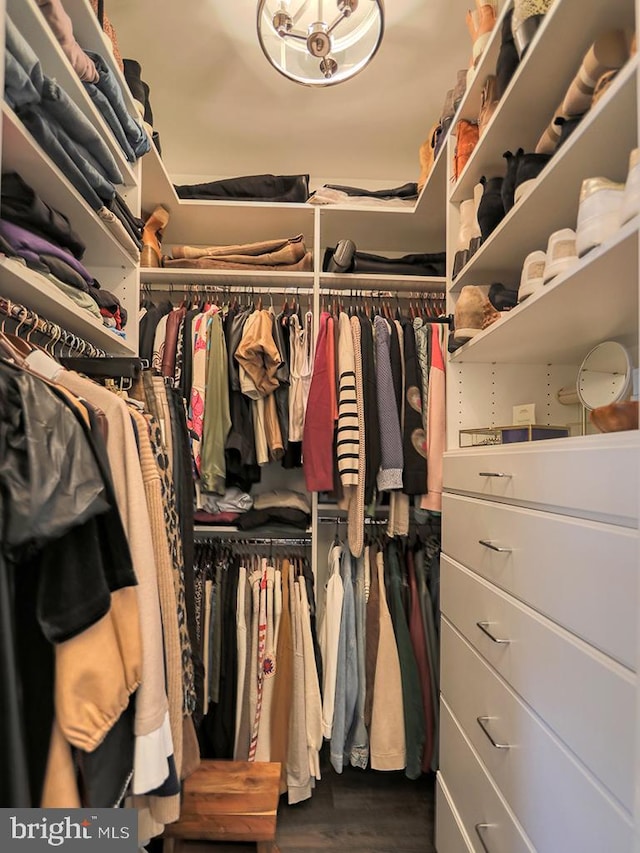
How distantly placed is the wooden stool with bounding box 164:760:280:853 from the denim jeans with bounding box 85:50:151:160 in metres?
1.86

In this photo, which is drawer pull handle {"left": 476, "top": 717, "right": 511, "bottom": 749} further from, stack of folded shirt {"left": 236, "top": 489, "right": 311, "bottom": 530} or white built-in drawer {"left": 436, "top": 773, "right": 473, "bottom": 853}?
stack of folded shirt {"left": 236, "top": 489, "right": 311, "bottom": 530}

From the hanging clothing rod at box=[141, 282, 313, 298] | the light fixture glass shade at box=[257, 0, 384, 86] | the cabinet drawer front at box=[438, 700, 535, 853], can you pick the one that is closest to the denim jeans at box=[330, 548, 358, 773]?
the cabinet drawer front at box=[438, 700, 535, 853]

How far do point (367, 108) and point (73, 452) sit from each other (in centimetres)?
183

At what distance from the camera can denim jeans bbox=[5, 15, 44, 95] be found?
71cm

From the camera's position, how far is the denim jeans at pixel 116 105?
41.6 inches

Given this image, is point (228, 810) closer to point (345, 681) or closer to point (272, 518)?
point (345, 681)

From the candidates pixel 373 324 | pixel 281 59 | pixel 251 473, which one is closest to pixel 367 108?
pixel 281 59

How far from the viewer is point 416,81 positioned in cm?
165

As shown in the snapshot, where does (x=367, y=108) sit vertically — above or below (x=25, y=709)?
above

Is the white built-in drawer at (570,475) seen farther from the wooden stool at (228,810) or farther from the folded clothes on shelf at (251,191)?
the folded clothes on shelf at (251,191)

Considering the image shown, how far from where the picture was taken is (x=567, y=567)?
754 millimetres

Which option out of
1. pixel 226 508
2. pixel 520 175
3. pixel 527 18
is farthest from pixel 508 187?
pixel 226 508

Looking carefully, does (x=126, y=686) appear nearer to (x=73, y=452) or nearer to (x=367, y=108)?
(x=73, y=452)

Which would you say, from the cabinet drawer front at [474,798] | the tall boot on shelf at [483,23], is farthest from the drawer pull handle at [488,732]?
the tall boot on shelf at [483,23]
